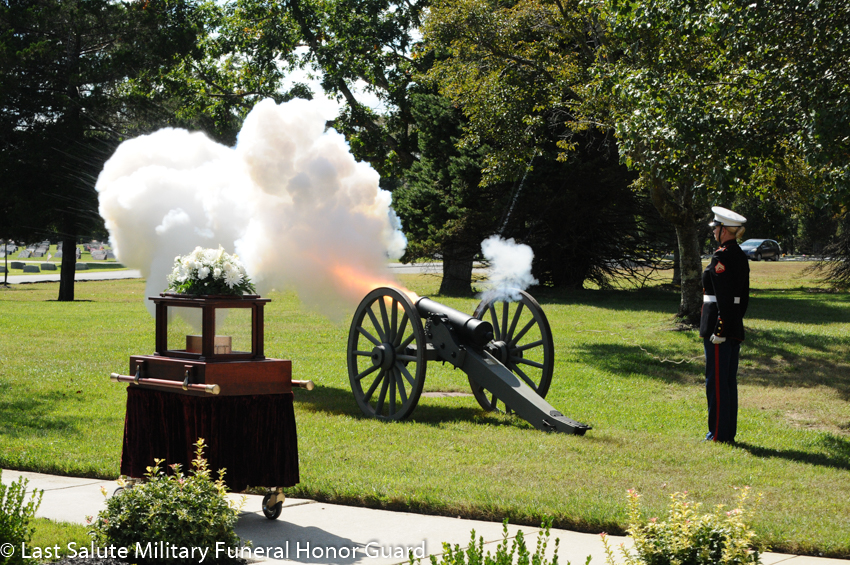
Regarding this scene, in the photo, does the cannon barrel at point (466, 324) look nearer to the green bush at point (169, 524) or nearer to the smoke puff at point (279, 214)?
the smoke puff at point (279, 214)

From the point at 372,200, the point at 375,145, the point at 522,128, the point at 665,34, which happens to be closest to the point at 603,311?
the point at 522,128

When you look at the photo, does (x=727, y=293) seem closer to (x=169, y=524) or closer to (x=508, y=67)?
(x=169, y=524)

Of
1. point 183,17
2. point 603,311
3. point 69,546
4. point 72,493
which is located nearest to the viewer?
point 69,546

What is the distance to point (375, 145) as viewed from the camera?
27.4 m

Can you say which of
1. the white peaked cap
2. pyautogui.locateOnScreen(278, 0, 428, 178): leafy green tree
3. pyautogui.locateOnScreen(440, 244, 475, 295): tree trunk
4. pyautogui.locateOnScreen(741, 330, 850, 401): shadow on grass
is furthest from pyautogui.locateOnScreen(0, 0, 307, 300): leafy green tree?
the white peaked cap

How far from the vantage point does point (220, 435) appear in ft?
17.6

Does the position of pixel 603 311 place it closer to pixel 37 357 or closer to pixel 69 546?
pixel 37 357

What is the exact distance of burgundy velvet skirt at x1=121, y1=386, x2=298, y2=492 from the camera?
17.5ft

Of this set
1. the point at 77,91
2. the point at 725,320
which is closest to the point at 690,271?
the point at 725,320

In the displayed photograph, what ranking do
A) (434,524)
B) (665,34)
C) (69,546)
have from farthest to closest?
(665,34) < (434,524) < (69,546)

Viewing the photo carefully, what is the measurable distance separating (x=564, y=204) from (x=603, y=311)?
4.35 m

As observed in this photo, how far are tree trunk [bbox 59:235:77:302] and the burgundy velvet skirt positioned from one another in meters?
26.0

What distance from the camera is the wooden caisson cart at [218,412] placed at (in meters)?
5.34

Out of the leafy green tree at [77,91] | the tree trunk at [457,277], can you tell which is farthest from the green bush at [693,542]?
the leafy green tree at [77,91]
